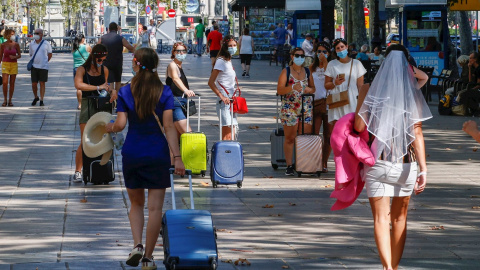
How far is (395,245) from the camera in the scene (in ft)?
22.3

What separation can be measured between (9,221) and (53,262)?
84.8 inches

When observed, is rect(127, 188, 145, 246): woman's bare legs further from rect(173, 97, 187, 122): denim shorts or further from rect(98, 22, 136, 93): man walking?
rect(98, 22, 136, 93): man walking

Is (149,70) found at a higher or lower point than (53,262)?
higher

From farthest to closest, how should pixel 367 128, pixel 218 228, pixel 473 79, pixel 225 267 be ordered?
pixel 473 79 → pixel 218 228 → pixel 225 267 → pixel 367 128

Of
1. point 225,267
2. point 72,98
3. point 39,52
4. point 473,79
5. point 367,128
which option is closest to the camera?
point 367,128

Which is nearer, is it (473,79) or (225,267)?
(225,267)

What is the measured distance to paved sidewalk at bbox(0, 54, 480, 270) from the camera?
25.4ft

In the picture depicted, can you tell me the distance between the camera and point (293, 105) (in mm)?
12477

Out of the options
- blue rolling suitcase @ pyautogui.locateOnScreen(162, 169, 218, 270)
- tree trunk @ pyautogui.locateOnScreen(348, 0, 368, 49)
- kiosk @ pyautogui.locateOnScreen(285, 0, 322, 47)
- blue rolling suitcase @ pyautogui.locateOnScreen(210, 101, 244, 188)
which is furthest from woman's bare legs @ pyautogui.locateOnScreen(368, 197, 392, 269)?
tree trunk @ pyautogui.locateOnScreen(348, 0, 368, 49)

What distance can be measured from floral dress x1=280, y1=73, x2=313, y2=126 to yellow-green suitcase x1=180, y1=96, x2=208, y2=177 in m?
1.22

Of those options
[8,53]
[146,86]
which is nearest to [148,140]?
[146,86]

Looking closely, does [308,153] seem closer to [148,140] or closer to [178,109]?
[178,109]

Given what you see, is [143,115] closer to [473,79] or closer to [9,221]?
[9,221]

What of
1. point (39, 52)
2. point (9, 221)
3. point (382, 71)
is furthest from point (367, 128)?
point (39, 52)
